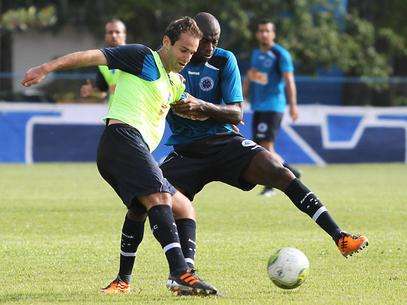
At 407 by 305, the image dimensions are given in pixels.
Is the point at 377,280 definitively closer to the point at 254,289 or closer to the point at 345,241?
the point at 345,241

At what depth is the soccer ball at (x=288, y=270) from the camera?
7.53 m

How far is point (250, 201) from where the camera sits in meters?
14.9

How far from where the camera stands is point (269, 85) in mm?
16328

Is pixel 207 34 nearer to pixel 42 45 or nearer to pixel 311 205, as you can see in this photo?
pixel 311 205

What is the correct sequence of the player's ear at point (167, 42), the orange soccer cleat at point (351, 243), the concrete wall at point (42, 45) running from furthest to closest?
1. the concrete wall at point (42, 45)
2. the orange soccer cleat at point (351, 243)
3. the player's ear at point (167, 42)

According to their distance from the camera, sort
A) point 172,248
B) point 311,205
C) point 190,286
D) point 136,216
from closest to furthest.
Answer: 1. point 190,286
2. point 172,248
3. point 136,216
4. point 311,205

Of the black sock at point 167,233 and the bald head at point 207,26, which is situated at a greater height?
the bald head at point 207,26

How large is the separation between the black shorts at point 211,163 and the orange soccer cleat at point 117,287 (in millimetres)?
1214

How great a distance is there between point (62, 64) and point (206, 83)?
2026 millimetres

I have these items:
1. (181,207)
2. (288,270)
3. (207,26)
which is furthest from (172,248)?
(207,26)

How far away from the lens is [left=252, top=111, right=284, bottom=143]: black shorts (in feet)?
52.7

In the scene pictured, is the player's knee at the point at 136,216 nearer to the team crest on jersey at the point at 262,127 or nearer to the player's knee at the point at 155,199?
the player's knee at the point at 155,199

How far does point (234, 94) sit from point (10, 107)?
1403cm

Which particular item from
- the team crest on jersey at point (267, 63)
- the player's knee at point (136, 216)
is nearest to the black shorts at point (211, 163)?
the player's knee at point (136, 216)
